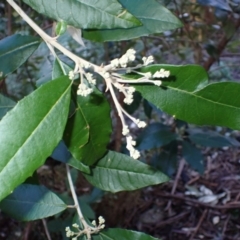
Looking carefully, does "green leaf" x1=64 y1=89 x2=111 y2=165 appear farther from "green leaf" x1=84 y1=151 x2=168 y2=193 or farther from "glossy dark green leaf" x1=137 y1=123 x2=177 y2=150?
"glossy dark green leaf" x1=137 y1=123 x2=177 y2=150

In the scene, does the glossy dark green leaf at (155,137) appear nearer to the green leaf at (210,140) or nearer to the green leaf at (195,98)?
the green leaf at (210,140)

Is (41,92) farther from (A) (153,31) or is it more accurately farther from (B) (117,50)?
(B) (117,50)

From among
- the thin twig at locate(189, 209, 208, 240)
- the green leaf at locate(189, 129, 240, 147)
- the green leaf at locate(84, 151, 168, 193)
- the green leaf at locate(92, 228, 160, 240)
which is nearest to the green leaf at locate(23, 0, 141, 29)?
the green leaf at locate(84, 151, 168, 193)

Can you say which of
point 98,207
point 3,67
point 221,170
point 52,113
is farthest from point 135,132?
point 52,113

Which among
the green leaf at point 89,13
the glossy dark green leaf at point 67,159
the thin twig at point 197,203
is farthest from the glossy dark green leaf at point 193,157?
the green leaf at point 89,13

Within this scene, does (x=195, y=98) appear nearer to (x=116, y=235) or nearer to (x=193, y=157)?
(x=116, y=235)

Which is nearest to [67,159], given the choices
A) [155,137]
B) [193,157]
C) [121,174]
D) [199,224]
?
[121,174]

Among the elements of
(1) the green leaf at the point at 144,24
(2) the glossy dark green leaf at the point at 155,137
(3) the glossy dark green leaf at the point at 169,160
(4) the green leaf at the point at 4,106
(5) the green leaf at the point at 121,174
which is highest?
(1) the green leaf at the point at 144,24
